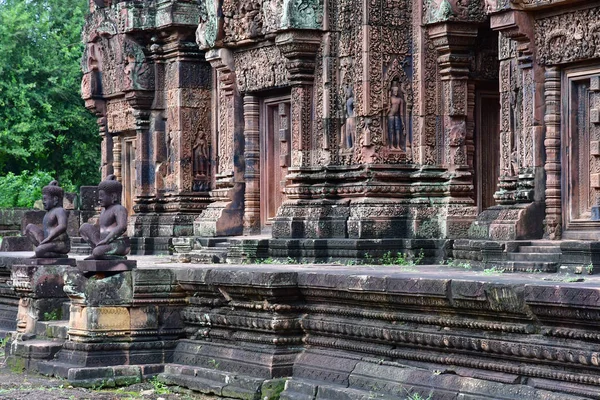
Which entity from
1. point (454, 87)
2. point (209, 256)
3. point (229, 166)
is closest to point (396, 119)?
point (454, 87)

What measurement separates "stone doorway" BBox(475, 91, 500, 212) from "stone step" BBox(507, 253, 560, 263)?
3.23 m

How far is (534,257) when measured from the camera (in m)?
12.3

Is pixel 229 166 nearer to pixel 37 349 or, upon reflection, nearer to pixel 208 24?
pixel 208 24

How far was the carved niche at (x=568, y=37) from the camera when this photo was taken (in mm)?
12203

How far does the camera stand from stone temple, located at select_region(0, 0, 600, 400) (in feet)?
32.7

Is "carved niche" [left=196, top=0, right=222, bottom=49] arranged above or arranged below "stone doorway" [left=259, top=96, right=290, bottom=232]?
above

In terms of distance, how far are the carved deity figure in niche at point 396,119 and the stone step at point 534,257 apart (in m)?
3.17

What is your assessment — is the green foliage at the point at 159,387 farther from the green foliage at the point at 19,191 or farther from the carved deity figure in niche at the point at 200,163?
the green foliage at the point at 19,191

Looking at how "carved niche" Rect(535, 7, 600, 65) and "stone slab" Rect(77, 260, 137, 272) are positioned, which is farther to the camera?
"stone slab" Rect(77, 260, 137, 272)

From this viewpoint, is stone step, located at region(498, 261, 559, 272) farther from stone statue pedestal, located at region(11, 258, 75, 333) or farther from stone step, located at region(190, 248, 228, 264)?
stone step, located at region(190, 248, 228, 264)

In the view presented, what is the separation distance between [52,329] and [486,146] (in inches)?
220

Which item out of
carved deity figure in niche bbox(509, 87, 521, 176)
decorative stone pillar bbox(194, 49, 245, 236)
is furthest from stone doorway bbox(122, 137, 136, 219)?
carved deity figure in niche bbox(509, 87, 521, 176)

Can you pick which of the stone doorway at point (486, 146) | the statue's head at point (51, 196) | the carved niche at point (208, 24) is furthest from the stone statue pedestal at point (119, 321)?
the carved niche at point (208, 24)

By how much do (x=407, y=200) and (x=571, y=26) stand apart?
3524 mm
